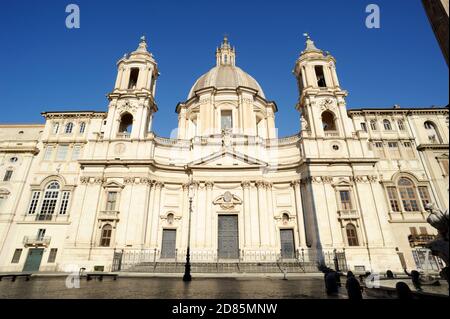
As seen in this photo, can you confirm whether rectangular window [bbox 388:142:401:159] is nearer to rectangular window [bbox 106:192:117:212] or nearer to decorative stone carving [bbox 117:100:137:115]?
decorative stone carving [bbox 117:100:137:115]

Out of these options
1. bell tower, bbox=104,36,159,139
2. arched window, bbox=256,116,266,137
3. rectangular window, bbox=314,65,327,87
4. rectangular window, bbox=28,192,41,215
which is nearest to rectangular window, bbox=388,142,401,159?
rectangular window, bbox=314,65,327,87

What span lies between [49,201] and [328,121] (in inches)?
1285

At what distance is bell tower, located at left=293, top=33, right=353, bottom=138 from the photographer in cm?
2817

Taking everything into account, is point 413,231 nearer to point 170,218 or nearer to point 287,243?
point 287,243

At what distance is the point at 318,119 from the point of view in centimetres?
2853

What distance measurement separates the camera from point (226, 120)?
33375 millimetres

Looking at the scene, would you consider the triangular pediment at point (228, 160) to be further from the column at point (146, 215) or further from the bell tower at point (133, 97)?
the bell tower at point (133, 97)

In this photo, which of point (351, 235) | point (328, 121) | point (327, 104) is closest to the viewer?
point (351, 235)

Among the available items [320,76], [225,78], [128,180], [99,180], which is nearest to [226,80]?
[225,78]

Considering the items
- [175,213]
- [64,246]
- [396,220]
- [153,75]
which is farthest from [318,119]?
[64,246]

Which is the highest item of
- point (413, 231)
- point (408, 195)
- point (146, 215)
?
point (408, 195)

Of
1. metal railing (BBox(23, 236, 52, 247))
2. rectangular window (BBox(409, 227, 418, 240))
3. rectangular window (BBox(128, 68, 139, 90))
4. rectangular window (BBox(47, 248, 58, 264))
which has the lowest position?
rectangular window (BBox(47, 248, 58, 264))

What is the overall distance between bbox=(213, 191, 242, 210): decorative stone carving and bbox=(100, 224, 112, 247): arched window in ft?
33.6
